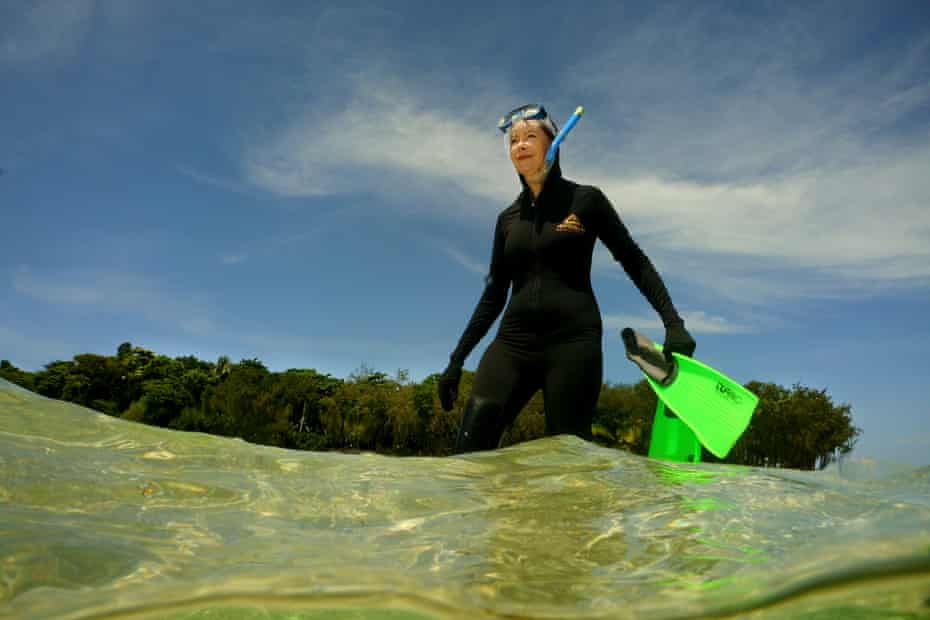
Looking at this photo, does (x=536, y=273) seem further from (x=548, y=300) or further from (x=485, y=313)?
(x=485, y=313)

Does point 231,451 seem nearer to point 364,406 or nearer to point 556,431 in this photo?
point 556,431

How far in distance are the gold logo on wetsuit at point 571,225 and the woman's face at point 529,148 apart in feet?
1.20

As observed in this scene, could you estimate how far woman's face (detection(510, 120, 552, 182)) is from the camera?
4.29 meters

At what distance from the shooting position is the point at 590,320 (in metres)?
3.96

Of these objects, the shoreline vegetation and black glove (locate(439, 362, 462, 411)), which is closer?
black glove (locate(439, 362, 462, 411))

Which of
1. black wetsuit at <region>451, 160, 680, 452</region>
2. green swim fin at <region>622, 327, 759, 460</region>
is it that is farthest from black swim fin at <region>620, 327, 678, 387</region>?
black wetsuit at <region>451, 160, 680, 452</region>

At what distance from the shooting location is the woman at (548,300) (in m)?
3.89

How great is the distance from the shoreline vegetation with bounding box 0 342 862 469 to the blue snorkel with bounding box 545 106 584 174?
2295 cm

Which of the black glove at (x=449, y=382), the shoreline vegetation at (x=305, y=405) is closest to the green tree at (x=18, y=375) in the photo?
the shoreline vegetation at (x=305, y=405)

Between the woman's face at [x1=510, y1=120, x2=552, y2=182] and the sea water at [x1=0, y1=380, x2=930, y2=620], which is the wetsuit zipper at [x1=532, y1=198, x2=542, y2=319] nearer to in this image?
the woman's face at [x1=510, y1=120, x2=552, y2=182]

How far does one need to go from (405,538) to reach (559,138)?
2974 millimetres

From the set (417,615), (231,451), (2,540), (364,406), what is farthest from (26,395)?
(364,406)

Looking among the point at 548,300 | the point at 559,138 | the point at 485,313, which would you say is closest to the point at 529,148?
the point at 559,138

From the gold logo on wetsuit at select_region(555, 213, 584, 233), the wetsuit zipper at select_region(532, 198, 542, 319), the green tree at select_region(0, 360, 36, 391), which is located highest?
the gold logo on wetsuit at select_region(555, 213, 584, 233)
